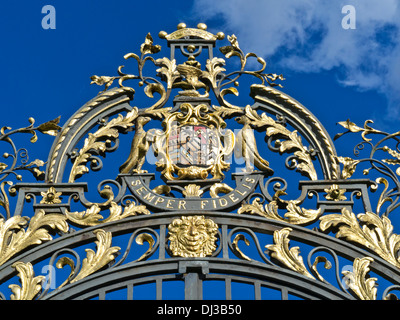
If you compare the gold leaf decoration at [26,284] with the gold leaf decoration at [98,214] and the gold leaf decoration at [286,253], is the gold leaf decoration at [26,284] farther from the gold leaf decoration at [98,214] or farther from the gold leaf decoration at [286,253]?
the gold leaf decoration at [286,253]

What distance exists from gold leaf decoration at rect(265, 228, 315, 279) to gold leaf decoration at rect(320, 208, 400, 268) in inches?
13.5

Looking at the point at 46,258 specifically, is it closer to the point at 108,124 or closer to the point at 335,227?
the point at 108,124

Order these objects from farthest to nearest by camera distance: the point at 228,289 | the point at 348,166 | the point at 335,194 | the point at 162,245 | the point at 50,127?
1. the point at 50,127
2. the point at 348,166
3. the point at 335,194
4. the point at 162,245
5. the point at 228,289

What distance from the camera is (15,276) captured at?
398 inches

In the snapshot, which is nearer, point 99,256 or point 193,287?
point 193,287

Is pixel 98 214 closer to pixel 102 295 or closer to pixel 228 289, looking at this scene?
pixel 102 295

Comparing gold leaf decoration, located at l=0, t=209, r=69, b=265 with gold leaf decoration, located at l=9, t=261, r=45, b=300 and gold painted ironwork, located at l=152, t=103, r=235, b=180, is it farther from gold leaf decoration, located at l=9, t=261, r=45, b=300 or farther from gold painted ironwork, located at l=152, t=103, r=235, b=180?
gold painted ironwork, located at l=152, t=103, r=235, b=180

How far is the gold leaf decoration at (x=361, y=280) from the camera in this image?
9.82 m

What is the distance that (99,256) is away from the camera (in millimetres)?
10117

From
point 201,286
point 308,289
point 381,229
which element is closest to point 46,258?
point 201,286

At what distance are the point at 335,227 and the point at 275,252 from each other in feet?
2.00

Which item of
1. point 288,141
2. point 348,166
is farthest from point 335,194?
point 288,141

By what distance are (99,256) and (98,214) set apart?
46cm

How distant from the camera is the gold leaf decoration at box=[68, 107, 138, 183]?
10.8 meters
